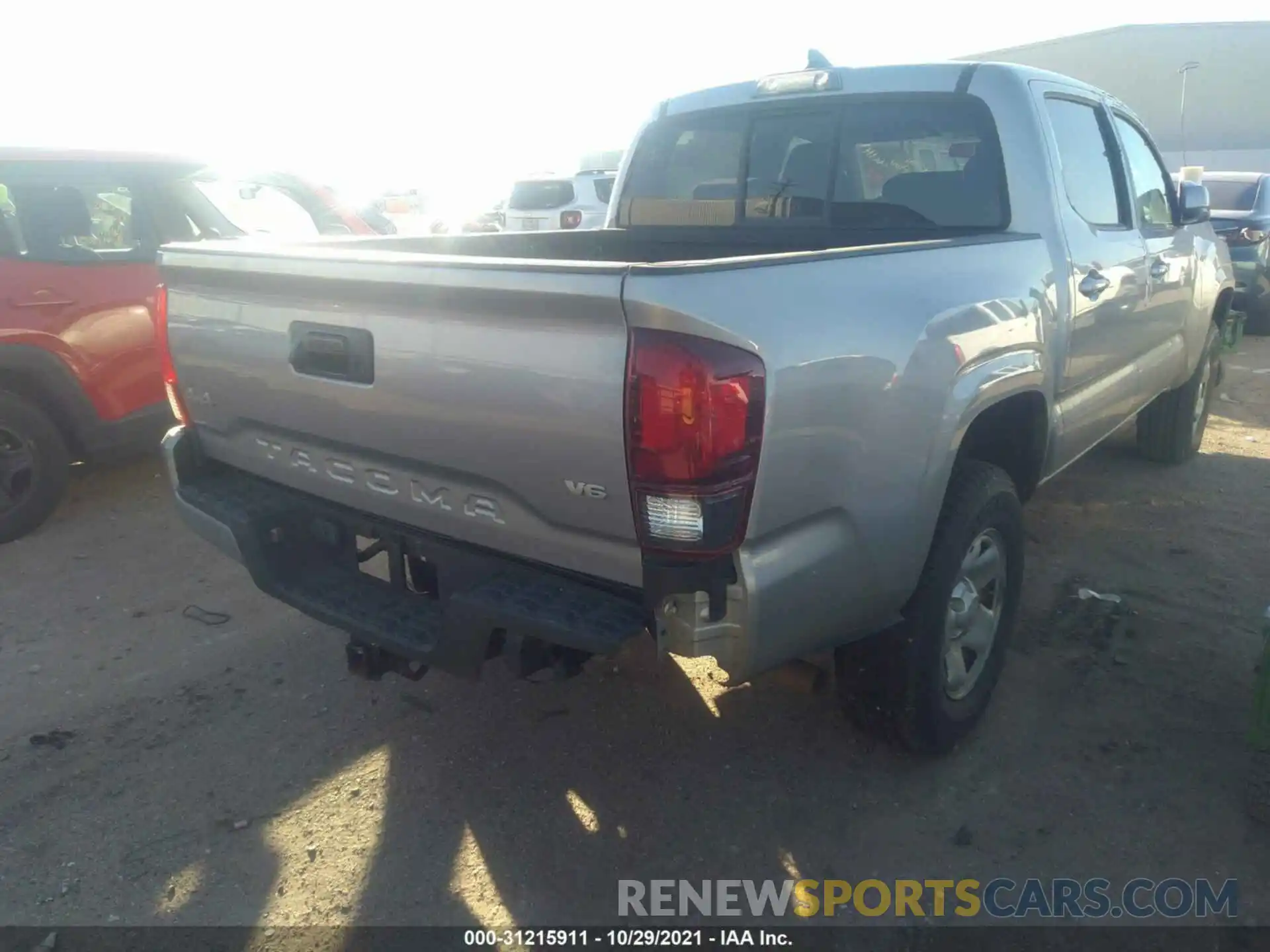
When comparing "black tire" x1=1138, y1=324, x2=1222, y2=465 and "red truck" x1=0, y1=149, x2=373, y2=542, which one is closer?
"red truck" x1=0, y1=149, x2=373, y2=542

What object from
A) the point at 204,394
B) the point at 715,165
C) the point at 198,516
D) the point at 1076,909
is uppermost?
the point at 715,165

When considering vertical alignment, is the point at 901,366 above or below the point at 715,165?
below

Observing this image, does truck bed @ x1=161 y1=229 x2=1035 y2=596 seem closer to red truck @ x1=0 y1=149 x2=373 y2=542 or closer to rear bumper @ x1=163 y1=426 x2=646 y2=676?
rear bumper @ x1=163 y1=426 x2=646 y2=676

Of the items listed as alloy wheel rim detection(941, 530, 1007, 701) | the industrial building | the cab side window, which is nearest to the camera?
alloy wheel rim detection(941, 530, 1007, 701)

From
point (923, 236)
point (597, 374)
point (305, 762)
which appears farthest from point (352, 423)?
point (923, 236)

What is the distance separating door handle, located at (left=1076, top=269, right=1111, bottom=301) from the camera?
139 inches

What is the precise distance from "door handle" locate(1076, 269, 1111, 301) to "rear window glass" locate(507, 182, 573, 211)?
11016 mm

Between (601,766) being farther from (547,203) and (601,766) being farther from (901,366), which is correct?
(547,203)

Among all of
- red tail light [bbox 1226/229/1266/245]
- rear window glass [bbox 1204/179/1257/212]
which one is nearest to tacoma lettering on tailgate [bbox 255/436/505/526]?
red tail light [bbox 1226/229/1266/245]

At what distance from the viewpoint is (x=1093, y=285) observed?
361cm

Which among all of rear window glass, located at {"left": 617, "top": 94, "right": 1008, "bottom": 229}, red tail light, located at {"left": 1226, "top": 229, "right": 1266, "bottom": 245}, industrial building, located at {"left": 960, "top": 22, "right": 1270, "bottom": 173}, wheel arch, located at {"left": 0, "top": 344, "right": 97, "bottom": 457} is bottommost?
wheel arch, located at {"left": 0, "top": 344, "right": 97, "bottom": 457}

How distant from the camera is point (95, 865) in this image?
8.79 ft

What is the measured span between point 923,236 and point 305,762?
2781 mm

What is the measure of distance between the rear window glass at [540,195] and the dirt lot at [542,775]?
35.0 feet
